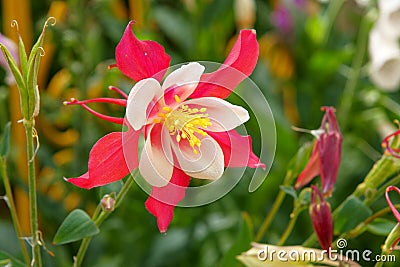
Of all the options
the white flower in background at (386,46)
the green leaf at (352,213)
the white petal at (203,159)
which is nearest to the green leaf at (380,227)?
the green leaf at (352,213)

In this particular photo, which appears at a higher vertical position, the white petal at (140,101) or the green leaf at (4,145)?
the white petal at (140,101)

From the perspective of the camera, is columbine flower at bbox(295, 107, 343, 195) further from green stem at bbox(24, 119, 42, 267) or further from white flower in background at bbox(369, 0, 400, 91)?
white flower in background at bbox(369, 0, 400, 91)

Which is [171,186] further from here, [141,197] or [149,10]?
[149,10]

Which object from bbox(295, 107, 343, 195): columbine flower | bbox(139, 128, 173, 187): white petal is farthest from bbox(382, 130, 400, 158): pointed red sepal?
bbox(139, 128, 173, 187): white petal

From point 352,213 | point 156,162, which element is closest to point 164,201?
point 156,162

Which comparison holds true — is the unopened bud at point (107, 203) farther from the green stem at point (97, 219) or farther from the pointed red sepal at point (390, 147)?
the pointed red sepal at point (390, 147)

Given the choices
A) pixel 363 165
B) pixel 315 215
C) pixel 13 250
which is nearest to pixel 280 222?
pixel 363 165
